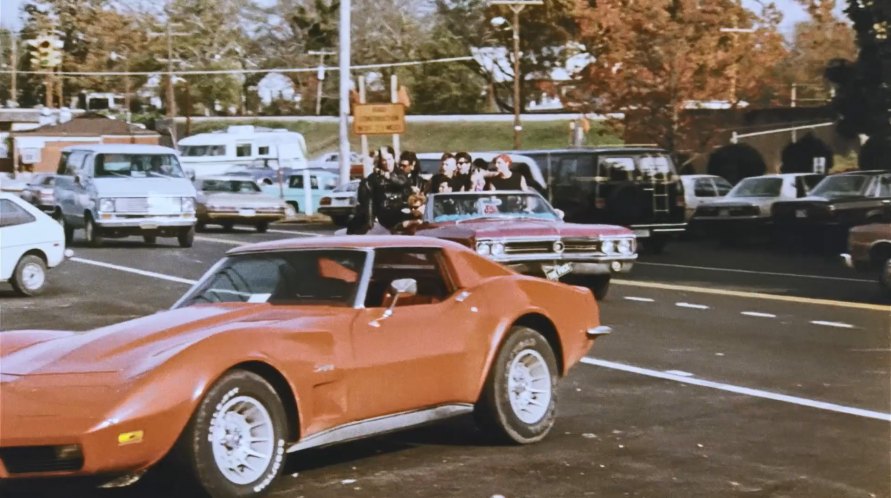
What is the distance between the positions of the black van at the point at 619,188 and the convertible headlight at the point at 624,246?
10581mm

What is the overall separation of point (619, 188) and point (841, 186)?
5347mm

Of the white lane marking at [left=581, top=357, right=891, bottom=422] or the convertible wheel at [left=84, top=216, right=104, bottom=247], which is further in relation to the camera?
the convertible wheel at [left=84, top=216, right=104, bottom=247]

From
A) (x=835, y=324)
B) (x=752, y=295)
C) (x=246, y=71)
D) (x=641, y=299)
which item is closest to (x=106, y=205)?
(x=641, y=299)

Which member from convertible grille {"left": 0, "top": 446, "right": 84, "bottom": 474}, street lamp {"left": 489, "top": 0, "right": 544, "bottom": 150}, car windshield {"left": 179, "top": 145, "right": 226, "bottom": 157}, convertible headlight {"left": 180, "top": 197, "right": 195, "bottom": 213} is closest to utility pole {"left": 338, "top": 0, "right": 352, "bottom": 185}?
street lamp {"left": 489, "top": 0, "right": 544, "bottom": 150}

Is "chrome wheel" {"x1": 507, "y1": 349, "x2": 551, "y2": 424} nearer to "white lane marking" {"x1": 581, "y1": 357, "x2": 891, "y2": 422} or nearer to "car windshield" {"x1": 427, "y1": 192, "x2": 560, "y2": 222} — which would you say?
"white lane marking" {"x1": 581, "y1": 357, "x2": 891, "y2": 422}

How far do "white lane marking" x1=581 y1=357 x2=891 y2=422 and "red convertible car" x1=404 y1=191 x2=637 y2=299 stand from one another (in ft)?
11.8

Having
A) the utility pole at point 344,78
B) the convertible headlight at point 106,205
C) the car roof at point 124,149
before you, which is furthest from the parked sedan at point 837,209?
the convertible headlight at point 106,205

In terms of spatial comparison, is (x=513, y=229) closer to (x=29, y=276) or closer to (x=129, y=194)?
(x=29, y=276)

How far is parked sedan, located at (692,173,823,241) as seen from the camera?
32469 millimetres

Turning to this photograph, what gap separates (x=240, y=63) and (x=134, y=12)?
19517 mm

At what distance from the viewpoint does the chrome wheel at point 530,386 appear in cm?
848

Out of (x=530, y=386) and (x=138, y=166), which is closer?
(x=530, y=386)

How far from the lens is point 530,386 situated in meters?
8.62

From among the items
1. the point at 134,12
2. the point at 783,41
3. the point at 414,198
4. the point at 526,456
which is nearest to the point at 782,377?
the point at 526,456
